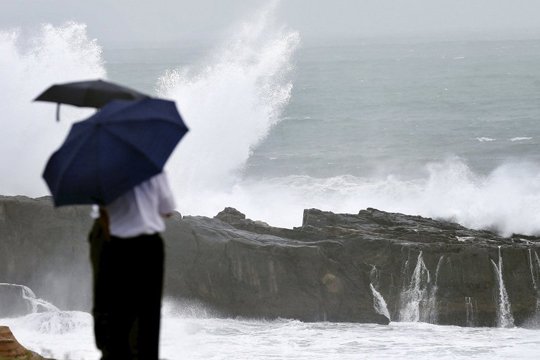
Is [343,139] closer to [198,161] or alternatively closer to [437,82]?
[198,161]

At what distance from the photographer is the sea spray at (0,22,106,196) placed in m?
34.1

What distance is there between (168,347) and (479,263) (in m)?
6.46

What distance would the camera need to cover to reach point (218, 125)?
148 ft

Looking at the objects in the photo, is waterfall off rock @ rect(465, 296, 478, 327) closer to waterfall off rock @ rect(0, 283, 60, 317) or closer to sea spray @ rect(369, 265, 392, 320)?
sea spray @ rect(369, 265, 392, 320)

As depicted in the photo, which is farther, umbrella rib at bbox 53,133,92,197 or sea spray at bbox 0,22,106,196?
sea spray at bbox 0,22,106,196

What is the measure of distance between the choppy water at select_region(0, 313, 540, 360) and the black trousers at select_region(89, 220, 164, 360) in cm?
1123

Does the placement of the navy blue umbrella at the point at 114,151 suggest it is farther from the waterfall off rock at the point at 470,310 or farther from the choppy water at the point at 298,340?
the waterfall off rock at the point at 470,310

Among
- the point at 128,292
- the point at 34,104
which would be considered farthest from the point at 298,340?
the point at 34,104

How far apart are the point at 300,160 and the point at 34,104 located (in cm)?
1645

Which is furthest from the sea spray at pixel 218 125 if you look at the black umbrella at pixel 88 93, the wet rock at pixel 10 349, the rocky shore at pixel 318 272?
the black umbrella at pixel 88 93

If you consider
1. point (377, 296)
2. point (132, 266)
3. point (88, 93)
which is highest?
point (377, 296)

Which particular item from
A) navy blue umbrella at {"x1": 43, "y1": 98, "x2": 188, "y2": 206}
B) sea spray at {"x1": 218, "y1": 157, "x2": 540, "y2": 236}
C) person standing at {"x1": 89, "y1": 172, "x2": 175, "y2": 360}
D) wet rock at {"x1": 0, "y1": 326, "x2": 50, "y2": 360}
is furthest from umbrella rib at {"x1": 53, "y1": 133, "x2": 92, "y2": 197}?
sea spray at {"x1": 218, "y1": 157, "x2": 540, "y2": 236}

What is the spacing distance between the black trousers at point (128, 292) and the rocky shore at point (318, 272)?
1445 centimetres

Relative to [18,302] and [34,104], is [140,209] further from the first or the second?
[34,104]
